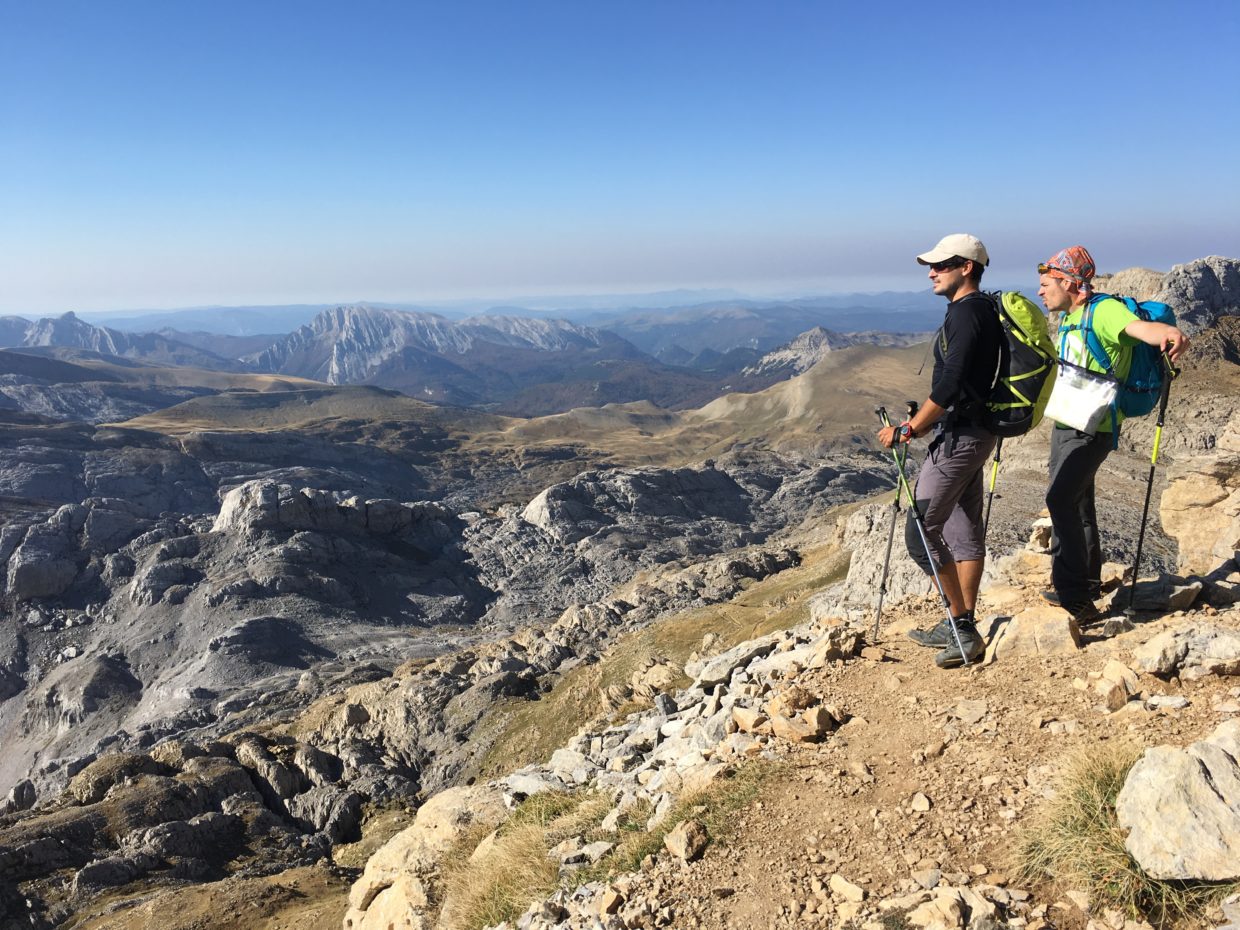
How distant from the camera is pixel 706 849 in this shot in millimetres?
5785

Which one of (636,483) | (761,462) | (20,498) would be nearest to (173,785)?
(636,483)

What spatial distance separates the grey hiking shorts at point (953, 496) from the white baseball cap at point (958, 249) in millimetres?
1556

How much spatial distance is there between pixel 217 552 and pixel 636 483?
41.9 m

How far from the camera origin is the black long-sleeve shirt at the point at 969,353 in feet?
21.2

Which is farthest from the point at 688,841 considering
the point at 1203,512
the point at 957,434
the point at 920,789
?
the point at 1203,512

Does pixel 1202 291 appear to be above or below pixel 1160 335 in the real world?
above

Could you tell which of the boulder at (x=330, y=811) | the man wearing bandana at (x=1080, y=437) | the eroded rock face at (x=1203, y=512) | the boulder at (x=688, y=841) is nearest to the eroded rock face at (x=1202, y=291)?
the eroded rock face at (x=1203, y=512)

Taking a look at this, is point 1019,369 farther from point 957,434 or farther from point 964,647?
point 964,647

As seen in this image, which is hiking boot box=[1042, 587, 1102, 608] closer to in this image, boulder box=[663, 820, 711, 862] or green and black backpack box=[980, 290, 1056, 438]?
green and black backpack box=[980, 290, 1056, 438]

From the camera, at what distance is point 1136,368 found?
696 centimetres

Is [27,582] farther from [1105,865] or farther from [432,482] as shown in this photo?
[1105,865]

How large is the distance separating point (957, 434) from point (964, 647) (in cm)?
221

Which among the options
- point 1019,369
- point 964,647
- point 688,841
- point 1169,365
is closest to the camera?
point 688,841

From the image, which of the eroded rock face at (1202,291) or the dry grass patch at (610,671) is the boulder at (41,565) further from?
the eroded rock face at (1202,291)
